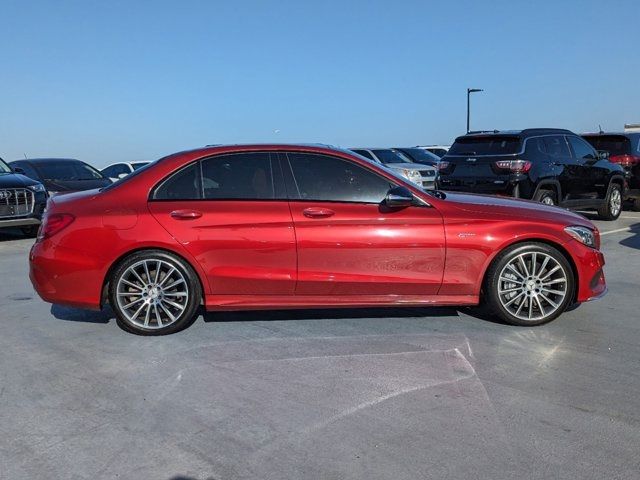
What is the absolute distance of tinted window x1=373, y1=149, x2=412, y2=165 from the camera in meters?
20.9

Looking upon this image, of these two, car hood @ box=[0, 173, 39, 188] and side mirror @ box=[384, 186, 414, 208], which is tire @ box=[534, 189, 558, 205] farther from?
car hood @ box=[0, 173, 39, 188]

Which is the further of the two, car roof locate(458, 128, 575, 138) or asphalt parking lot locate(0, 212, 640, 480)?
car roof locate(458, 128, 575, 138)

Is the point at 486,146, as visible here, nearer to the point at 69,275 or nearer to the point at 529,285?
the point at 529,285

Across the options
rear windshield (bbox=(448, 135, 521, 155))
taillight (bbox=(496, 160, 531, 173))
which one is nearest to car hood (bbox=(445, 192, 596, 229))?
taillight (bbox=(496, 160, 531, 173))

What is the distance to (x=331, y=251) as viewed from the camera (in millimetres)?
4828

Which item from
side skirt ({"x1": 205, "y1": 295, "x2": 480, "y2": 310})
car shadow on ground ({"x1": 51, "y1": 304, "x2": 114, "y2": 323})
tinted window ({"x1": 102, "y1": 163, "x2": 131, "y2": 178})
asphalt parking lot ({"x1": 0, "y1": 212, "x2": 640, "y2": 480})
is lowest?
asphalt parking lot ({"x1": 0, "y1": 212, "x2": 640, "y2": 480})

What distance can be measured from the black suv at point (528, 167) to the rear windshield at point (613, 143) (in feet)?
7.30

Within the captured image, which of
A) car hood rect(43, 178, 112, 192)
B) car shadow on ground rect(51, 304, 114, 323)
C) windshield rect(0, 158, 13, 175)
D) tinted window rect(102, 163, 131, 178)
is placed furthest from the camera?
tinted window rect(102, 163, 131, 178)

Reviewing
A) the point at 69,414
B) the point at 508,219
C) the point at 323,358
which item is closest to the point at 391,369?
the point at 323,358

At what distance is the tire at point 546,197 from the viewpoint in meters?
10.1

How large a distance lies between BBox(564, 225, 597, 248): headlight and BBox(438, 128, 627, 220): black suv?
183 inches

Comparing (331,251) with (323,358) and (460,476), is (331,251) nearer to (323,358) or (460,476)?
(323,358)

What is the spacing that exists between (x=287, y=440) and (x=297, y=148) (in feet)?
8.77

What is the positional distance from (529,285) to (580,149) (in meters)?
7.26
